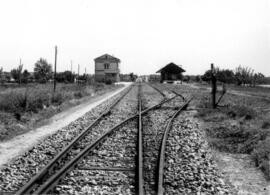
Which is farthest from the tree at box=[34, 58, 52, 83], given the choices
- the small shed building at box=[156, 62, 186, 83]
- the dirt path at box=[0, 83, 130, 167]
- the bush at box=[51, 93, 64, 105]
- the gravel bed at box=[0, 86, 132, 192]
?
the gravel bed at box=[0, 86, 132, 192]

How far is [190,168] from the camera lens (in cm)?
533

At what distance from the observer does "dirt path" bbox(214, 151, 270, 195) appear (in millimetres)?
4570

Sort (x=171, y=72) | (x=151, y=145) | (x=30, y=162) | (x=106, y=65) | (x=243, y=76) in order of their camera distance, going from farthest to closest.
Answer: (x=106, y=65) → (x=171, y=72) → (x=243, y=76) → (x=151, y=145) → (x=30, y=162)

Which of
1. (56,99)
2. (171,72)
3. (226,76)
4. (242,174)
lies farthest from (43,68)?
(242,174)

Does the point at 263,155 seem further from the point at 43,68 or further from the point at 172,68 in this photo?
the point at 43,68

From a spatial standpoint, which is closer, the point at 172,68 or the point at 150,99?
the point at 150,99

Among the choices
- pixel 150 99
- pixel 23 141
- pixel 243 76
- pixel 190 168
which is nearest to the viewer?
pixel 190 168

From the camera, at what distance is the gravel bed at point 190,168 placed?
14.6 ft

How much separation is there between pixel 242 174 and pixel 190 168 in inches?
39.5

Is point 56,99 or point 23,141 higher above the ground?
point 56,99

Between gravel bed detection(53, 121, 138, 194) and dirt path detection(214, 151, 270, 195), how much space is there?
72.0 inches

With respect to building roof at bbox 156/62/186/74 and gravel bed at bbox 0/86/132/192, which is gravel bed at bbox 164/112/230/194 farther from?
building roof at bbox 156/62/186/74

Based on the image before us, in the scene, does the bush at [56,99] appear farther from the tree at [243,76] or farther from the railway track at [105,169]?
the tree at [243,76]

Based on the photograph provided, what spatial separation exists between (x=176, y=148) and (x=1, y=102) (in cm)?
886
